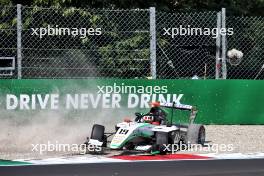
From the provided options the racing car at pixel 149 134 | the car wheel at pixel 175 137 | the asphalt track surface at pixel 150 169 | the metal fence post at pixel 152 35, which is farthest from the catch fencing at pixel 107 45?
the asphalt track surface at pixel 150 169

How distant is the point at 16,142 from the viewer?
12250 millimetres

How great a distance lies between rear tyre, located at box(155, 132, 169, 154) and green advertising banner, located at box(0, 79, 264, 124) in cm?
305

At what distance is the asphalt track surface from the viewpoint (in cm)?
866

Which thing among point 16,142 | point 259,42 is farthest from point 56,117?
point 259,42

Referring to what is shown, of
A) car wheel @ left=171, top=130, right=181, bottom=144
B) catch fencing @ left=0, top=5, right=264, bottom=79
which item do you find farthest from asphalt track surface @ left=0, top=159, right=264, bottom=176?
catch fencing @ left=0, top=5, right=264, bottom=79

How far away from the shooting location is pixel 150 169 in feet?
29.8

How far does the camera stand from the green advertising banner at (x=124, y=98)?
46.1ft

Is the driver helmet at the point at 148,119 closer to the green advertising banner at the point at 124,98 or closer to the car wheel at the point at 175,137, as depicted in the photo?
the car wheel at the point at 175,137

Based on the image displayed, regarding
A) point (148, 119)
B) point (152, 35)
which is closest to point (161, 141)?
point (148, 119)

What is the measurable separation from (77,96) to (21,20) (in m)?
2.00

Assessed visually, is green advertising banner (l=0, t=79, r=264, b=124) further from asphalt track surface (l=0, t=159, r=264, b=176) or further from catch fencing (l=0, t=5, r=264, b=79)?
asphalt track surface (l=0, t=159, r=264, b=176)

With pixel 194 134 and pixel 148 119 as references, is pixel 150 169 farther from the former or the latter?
pixel 194 134

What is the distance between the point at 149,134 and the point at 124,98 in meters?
2.97

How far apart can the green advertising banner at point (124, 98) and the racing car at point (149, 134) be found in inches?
89.4
